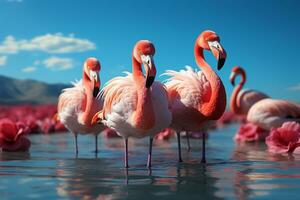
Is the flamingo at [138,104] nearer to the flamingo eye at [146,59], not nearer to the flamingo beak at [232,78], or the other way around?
the flamingo eye at [146,59]

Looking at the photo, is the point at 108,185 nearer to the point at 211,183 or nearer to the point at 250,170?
the point at 211,183

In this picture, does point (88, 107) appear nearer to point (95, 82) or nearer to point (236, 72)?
point (95, 82)

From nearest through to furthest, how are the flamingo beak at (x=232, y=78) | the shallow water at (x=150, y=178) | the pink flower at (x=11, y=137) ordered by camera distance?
the shallow water at (x=150, y=178) < the pink flower at (x=11, y=137) < the flamingo beak at (x=232, y=78)

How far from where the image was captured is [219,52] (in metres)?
5.07

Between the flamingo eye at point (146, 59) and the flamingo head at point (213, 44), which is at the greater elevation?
the flamingo head at point (213, 44)

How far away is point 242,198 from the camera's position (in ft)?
10.4

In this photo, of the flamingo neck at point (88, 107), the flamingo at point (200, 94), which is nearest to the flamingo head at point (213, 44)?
the flamingo at point (200, 94)

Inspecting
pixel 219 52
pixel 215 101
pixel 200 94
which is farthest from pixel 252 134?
pixel 219 52

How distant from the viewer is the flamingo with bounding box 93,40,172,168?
4.65 metres

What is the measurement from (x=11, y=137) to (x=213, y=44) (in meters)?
3.42

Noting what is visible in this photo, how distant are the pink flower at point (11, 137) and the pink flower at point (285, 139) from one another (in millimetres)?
3575

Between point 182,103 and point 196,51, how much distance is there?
75 centimetres

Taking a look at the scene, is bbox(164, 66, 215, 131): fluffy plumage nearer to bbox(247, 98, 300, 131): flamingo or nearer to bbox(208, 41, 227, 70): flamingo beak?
bbox(208, 41, 227, 70): flamingo beak

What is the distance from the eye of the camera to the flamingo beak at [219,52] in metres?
5.00
